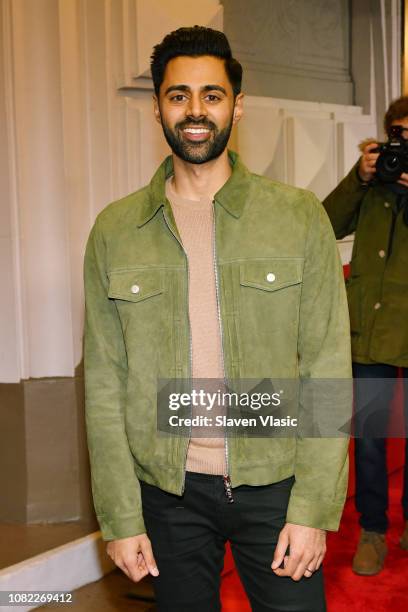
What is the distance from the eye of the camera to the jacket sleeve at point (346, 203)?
10.6ft

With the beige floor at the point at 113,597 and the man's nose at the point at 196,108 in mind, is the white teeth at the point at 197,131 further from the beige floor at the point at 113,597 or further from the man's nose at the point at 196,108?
the beige floor at the point at 113,597

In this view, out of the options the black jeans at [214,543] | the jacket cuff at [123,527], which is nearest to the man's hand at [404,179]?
the black jeans at [214,543]

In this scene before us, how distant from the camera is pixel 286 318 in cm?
181

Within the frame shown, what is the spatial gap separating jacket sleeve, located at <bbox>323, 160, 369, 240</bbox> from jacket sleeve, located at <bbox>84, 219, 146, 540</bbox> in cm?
151

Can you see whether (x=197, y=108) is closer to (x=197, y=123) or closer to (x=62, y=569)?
(x=197, y=123)

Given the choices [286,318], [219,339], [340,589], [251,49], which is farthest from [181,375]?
[251,49]

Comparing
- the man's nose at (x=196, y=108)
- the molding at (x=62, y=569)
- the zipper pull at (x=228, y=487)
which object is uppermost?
the man's nose at (x=196, y=108)

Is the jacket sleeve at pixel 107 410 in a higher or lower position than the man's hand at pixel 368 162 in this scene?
lower

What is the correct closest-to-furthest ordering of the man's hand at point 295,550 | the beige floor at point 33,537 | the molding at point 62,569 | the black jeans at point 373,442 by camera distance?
the man's hand at point 295,550 → the molding at point 62,569 → the beige floor at point 33,537 → the black jeans at point 373,442

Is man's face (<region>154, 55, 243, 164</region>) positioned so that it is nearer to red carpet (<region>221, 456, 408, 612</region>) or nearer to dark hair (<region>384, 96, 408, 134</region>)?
dark hair (<region>384, 96, 408, 134</region>)

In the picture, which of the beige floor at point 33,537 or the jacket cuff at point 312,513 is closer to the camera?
the jacket cuff at point 312,513

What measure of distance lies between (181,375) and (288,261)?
313 millimetres

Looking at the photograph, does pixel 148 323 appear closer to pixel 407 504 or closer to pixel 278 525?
pixel 278 525

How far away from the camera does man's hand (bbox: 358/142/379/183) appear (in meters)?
3.18
